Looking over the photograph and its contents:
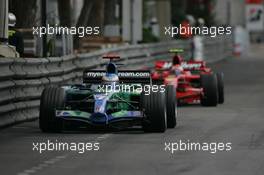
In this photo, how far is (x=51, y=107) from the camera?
1645 centimetres

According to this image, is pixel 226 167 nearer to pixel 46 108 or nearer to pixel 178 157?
pixel 178 157

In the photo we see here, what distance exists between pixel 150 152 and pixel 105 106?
271 centimetres

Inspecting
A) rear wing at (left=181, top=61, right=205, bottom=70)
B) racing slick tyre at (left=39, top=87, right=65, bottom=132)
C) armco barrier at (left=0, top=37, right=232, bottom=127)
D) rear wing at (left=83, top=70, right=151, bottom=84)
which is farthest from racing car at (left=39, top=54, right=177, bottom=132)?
rear wing at (left=181, top=61, right=205, bottom=70)

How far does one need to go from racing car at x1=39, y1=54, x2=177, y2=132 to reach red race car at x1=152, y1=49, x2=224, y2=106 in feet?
18.4

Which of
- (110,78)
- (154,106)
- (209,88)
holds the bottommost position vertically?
(154,106)

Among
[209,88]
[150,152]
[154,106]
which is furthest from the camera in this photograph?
[209,88]

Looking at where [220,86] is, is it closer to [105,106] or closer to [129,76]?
[129,76]

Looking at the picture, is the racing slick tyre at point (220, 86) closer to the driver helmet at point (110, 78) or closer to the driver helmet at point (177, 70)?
the driver helmet at point (177, 70)

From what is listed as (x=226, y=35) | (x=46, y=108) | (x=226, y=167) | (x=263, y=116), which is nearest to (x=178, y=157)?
(x=226, y=167)

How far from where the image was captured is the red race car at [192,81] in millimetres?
23078

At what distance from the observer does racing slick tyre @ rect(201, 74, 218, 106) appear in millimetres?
22984

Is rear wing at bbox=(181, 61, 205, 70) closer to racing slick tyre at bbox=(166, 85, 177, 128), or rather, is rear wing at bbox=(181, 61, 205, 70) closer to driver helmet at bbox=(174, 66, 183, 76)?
driver helmet at bbox=(174, 66, 183, 76)

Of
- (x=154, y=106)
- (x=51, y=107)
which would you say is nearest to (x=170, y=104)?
(x=154, y=106)

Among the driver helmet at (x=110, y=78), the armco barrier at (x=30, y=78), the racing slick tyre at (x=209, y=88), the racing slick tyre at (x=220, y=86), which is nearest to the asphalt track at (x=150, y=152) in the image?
the armco barrier at (x=30, y=78)
